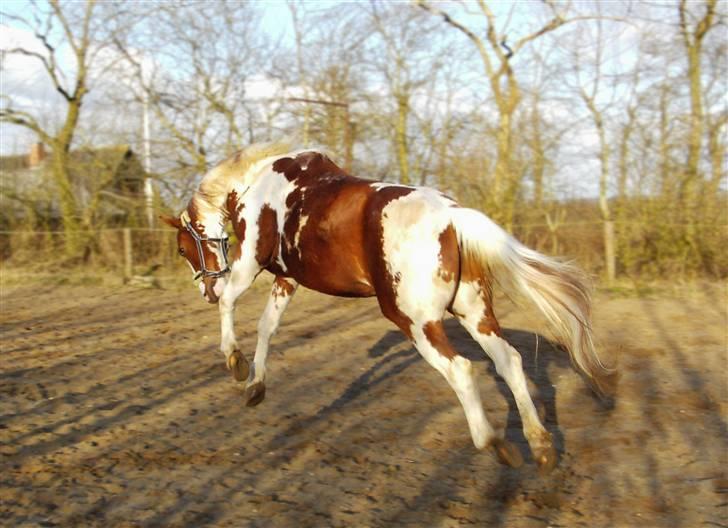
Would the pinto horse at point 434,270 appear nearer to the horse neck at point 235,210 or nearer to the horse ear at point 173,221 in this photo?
the horse neck at point 235,210

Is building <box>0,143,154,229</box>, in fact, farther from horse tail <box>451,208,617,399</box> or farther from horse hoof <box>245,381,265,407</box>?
horse tail <box>451,208,617,399</box>

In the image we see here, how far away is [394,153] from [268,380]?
1077cm

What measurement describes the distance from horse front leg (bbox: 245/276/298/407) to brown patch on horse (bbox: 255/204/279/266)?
1.28 feet

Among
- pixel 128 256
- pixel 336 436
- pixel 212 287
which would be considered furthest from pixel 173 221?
pixel 128 256

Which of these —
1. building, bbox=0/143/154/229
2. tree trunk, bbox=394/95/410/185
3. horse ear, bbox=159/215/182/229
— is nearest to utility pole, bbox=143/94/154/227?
building, bbox=0/143/154/229

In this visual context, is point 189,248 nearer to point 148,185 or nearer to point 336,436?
point 336,436

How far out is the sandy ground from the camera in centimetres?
311

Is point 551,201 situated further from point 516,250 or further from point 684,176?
point 516,250

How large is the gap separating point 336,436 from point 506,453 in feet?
3.98

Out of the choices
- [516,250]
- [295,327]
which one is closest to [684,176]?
[295,327]

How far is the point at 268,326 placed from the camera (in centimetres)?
496

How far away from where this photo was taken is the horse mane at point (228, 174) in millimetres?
5000

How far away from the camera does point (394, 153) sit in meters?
15.7

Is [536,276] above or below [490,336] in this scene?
above
